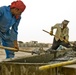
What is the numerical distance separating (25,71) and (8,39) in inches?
151

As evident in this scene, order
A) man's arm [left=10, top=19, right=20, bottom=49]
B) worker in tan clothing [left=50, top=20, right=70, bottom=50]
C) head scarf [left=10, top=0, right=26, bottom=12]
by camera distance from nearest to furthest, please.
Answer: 1. head scarf [left=10, top=0, right=26, bottom=12]
2. man's arm [left=10, top=19, right=20, bottom=49]
3. worker in tan clothing [left=50, top=20, right=70, bottom=50]

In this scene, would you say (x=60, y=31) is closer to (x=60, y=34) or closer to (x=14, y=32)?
(x=60, y=34)

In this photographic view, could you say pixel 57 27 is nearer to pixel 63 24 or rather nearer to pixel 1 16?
pixel 63 24

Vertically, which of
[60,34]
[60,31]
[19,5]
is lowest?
[60,34]

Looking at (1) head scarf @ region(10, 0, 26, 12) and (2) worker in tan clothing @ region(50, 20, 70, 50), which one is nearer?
(1) head scarf @ region(10, 0, 26, 12)

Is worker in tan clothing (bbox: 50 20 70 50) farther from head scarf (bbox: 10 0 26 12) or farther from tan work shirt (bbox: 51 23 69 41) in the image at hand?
head scarf (bbox: 10 0 26 12)

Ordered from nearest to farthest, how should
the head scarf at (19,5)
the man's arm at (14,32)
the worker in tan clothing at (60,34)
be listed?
the head scarf at (19,5) < the man's arm at (14,32) < the worker in tan clothing at (60,34)

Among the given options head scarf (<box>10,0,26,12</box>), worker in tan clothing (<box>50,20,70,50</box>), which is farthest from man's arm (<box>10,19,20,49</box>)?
worker in tan clothing (<box>50,20,70,50</box>)

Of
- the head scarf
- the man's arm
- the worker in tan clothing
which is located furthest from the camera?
the worker in tan clothing

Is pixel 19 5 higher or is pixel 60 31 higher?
pixel 19 5

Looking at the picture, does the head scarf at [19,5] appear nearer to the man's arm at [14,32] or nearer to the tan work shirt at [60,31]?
the man's arm at [14,32]

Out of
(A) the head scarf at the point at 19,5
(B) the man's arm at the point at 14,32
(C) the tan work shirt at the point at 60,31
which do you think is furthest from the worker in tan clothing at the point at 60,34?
(A) the head scarf at the point at 19,5

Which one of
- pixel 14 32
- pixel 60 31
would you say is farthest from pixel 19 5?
pixel 60 31

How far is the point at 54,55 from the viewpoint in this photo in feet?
27.0
